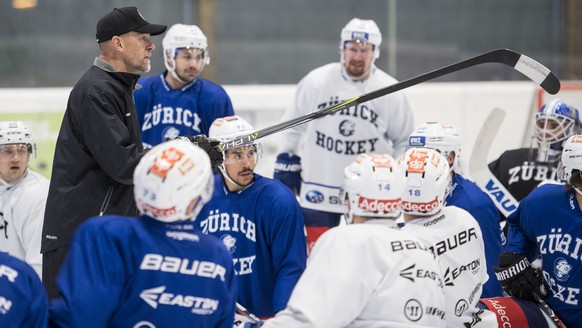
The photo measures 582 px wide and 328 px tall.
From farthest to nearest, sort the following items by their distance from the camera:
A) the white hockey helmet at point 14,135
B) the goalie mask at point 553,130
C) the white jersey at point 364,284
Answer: the goalie mask at point 553,130, the white hockey helmet at point 14,135, the white jersey at point 364,284

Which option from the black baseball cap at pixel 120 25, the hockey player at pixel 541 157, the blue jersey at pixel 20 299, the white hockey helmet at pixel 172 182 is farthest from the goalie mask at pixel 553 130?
the blue jersey at pixel 20 299

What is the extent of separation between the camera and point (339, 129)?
5082 mm

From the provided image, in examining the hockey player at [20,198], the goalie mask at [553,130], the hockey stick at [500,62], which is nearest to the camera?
the hockey stick at [500,62]

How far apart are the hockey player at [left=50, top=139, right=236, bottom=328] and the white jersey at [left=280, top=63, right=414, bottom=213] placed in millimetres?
2624

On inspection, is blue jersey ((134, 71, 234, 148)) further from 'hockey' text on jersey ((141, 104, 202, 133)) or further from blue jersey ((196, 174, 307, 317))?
blue jersey ((196, 174, 307, 317))

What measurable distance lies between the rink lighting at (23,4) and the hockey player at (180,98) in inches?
61.6

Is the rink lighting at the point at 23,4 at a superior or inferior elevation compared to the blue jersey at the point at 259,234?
superior

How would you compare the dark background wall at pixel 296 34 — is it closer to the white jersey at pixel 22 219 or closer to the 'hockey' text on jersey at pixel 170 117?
the 'hockey' text on jersey at pixel 170 117

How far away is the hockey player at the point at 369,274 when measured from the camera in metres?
2.50

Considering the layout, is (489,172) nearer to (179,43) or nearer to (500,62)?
(500,62)

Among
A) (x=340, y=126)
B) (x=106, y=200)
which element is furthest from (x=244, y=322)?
(x=340, y=126)

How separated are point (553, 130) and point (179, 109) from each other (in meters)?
1.77

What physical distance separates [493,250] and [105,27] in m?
1.63

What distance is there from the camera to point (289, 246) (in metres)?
3.54
